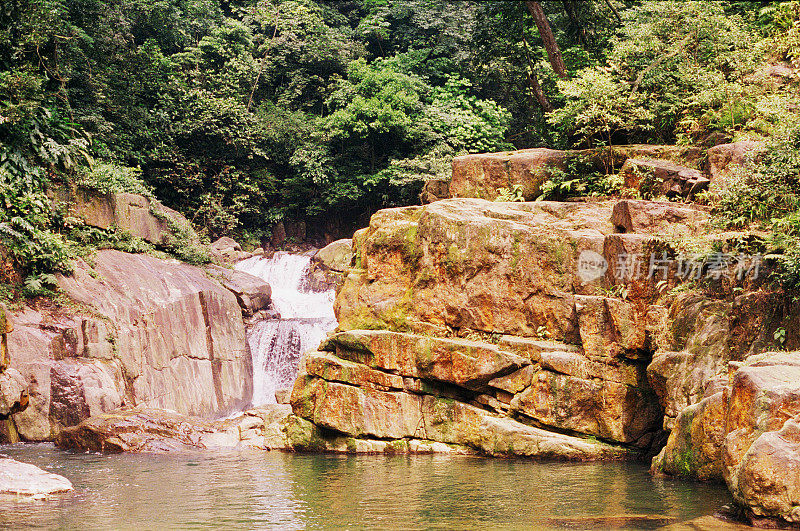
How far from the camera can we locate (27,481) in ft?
32.1

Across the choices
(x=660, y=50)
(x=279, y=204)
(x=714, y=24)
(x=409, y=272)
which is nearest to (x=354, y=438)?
(x=409, y=272)

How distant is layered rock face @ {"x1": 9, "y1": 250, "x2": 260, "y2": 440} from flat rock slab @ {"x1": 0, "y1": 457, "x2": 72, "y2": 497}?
5563mm

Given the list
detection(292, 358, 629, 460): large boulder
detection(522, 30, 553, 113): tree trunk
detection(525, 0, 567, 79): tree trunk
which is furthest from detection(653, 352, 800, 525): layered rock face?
detection(522, 30, 553, 113): tree trunk

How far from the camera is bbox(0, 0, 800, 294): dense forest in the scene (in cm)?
1689

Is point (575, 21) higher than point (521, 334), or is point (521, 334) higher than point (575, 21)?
point (575, 21)

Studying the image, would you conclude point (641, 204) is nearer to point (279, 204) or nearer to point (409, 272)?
point (409, 272)

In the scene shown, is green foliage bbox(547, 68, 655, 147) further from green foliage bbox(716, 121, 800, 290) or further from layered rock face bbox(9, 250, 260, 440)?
layered rock face bbox(9, 250, 260, 440)

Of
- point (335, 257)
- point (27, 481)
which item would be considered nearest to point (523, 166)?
point (335, 257)

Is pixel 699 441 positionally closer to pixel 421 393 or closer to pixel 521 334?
pixel 521 334

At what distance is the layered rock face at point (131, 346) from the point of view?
15.6 meters

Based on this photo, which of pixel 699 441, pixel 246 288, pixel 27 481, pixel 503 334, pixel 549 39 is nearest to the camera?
pixel 699 441

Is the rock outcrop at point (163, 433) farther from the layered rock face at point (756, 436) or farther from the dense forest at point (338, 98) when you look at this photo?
the layered rock face at point (756, 436)

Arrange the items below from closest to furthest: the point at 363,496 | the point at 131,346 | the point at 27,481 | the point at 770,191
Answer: the point at 363,496 → the point at 27,481 → the point at 770,191 → the point at 131,346

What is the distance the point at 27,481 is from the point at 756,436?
9.66m
